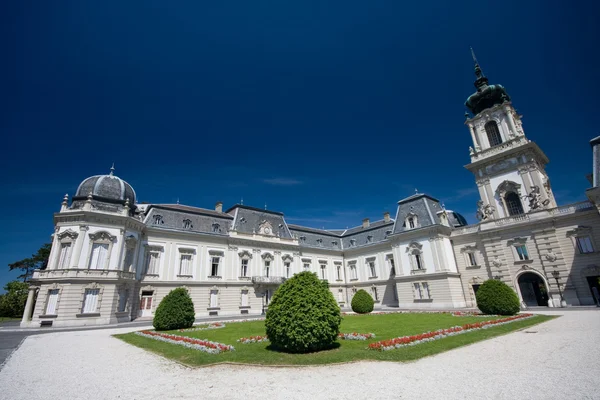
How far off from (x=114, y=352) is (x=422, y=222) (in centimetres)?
3233

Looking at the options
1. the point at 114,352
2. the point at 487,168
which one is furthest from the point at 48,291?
the point at 487,168

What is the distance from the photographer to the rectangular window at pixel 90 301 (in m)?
23.3

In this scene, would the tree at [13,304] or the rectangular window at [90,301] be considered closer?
the rectangular window at [90,301]

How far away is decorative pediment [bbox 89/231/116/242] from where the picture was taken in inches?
974

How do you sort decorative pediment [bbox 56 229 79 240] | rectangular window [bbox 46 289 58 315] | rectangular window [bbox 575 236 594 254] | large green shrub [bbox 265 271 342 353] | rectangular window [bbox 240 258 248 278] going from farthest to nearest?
rectangular window [bbox 240 258 248 278] → decorative pediment [bbox 56 229 79 240] → rectangular window [bbox 575 236 594 254] → rectangular window [bbox 46 289 58 315] → large green shrub [bbox 265 271 342 353]

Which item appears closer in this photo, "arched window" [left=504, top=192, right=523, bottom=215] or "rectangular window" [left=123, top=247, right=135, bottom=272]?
"rectangular window" [left=123, top=247, right=135, bottom=272]

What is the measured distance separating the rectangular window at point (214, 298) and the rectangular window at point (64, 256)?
44.7 feet

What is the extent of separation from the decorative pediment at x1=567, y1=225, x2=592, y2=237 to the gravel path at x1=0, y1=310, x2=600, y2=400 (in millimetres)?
20309

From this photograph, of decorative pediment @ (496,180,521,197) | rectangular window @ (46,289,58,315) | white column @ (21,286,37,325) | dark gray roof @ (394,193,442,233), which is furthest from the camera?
dark gray roof @ (394,193,442,233)

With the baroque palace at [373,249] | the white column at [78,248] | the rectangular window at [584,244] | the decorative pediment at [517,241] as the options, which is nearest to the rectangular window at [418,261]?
the baroque palace at [373,249]

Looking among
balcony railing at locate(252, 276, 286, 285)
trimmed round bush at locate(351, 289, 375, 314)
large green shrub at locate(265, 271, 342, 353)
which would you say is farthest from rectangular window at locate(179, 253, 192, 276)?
large green shrub at locate(265, 271, 342, 353)

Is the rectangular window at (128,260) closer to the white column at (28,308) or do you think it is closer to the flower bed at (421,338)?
the white column at (28,308)

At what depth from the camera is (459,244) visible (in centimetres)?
3231

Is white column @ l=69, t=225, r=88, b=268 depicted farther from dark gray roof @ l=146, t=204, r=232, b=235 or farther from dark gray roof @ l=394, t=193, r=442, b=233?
dark gray roof @ l=394, t=193, r=442, b=233
